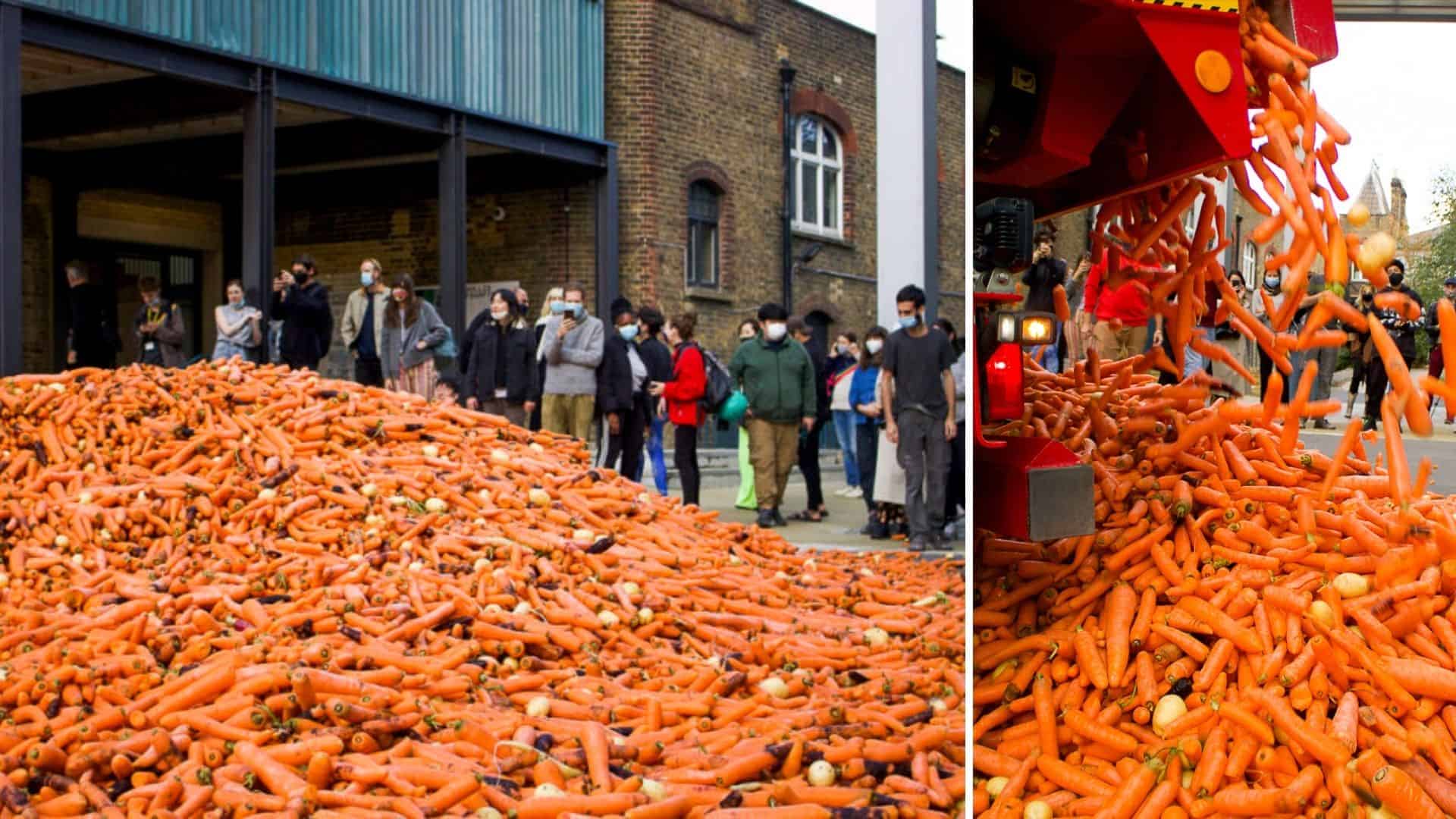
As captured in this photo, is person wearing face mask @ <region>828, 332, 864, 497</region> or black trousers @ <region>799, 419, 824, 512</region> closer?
black trousers @ <region>799, 419, 824, 512</region>

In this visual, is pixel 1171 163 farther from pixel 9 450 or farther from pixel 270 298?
pixel 270 298

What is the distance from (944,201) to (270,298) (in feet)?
19.1

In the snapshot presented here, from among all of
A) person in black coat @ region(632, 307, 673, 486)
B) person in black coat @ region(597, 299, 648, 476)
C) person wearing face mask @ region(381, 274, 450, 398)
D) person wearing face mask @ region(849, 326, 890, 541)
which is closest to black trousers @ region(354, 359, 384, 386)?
person wearing face mask @ region(381, 274, 450, 398)

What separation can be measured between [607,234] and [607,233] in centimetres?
1

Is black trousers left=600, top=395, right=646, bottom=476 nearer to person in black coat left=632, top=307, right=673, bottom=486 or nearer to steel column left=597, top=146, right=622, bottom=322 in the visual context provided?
person in black coat left=632, top=307, right=673, bottom=486

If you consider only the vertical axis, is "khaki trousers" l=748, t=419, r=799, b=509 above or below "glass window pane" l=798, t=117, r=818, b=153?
below

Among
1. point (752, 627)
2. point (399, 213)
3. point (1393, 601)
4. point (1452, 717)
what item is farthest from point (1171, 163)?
point (399, 213)

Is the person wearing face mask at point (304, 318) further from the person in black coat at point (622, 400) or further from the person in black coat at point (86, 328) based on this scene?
the person in black coat at point (622, 400)

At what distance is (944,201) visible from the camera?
1070 centimetres

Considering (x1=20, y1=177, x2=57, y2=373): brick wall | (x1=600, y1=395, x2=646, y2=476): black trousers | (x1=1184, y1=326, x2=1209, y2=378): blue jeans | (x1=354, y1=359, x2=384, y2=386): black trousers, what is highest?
(x1=20, y1=177, x2=57, y2=373): brick wall

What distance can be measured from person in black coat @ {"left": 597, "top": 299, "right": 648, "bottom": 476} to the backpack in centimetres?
42

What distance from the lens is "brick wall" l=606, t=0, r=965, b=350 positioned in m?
15.7

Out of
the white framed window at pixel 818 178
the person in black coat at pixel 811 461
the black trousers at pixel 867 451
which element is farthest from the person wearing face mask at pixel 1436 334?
the white framed window at pixel 818 178

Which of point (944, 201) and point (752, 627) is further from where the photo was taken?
point (944, 201)
